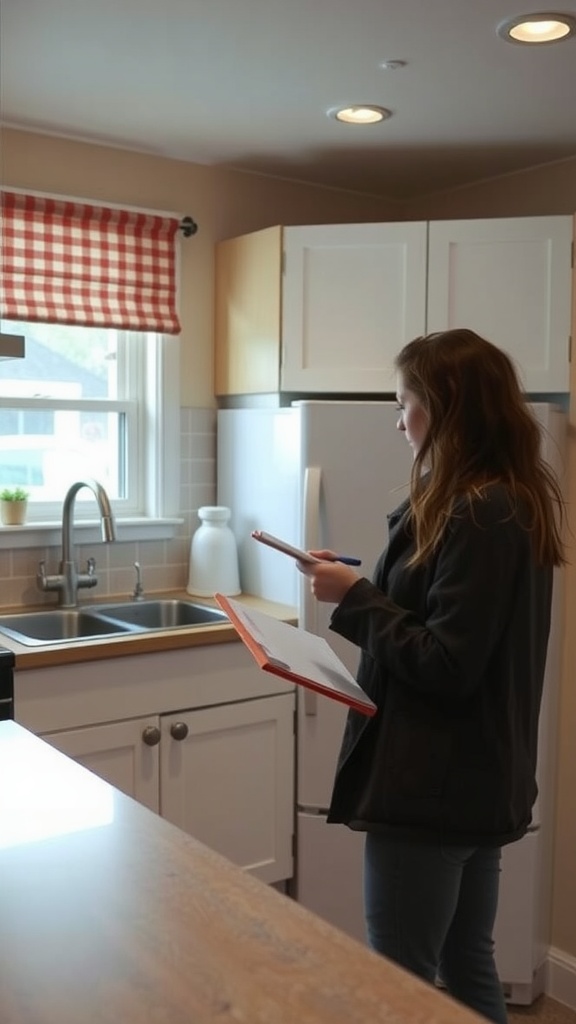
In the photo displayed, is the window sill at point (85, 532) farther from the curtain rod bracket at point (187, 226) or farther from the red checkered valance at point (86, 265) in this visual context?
the curtain rod bracket at point (187, 226)

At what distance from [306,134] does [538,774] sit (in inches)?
73.6

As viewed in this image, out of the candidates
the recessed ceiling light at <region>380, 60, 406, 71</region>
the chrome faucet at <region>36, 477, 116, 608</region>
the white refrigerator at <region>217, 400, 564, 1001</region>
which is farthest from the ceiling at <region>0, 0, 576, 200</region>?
the chrome faucet at <region>36, 477, 116, 608</region>

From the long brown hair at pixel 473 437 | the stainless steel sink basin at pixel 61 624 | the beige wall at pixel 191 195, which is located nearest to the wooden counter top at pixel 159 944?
the long brown hair at pixel 473 437

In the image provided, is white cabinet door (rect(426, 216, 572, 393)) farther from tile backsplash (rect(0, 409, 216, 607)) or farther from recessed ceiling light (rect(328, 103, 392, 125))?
tile backsplash (rect(0, 409, 216, 607))

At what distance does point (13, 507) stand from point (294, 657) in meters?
1.64

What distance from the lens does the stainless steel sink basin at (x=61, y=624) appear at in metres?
2.88

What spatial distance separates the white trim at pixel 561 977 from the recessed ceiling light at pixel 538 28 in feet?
7.42

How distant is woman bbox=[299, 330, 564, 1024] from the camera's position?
1499 mm

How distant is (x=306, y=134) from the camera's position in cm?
296

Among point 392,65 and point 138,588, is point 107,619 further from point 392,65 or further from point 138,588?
point 392,65

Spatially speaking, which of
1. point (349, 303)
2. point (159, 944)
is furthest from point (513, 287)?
point (159, 944)

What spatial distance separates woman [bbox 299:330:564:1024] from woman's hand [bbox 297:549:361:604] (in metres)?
0.02


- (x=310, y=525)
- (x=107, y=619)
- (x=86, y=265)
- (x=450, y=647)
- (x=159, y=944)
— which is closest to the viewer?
(x=159, y=944)

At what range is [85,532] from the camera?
310 centimetres
